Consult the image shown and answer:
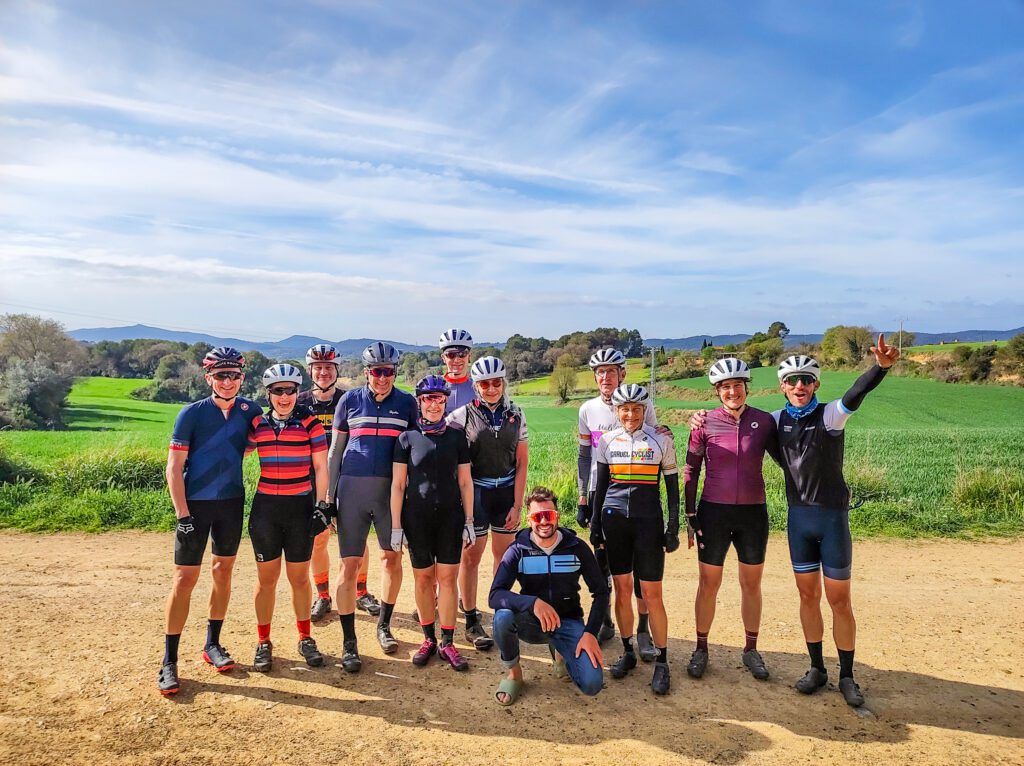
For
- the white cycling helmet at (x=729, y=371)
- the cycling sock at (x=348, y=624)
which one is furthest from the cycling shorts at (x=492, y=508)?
the white cycling helmet at (x=729, y=371)

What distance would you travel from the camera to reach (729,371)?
18.0ft

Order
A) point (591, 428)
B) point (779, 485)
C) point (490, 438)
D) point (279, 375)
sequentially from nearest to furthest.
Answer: point (279, 375) < point (490, 438) < point (591, 428) < point (779, 485)

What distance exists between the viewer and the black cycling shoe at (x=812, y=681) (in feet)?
16.9

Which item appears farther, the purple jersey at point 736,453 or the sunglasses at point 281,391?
the sunglasses at point 281,391

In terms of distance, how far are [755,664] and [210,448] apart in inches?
198

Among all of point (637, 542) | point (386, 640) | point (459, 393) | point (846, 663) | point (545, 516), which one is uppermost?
point (459, 393)

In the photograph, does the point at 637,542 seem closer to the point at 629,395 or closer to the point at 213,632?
the point at 629,395

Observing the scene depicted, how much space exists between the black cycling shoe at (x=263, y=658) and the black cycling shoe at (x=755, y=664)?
13.7ft

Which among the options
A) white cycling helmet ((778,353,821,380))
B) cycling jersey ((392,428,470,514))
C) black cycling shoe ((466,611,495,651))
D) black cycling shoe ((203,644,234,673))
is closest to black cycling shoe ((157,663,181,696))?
black cycling shoe ((203,644,234,673))

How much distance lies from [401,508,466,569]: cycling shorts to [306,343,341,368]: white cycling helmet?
89.1 inches

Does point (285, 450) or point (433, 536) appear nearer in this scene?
point (285, 450)

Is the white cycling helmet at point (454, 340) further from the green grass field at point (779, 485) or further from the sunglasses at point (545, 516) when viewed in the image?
the green grass field at point (779, 485)

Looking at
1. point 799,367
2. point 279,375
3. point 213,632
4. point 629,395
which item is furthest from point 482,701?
point 799,367

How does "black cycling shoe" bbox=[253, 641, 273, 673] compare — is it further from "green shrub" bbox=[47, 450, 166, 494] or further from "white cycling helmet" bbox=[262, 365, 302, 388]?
"green shrub" bbox=[47, 450, 166, 494]
